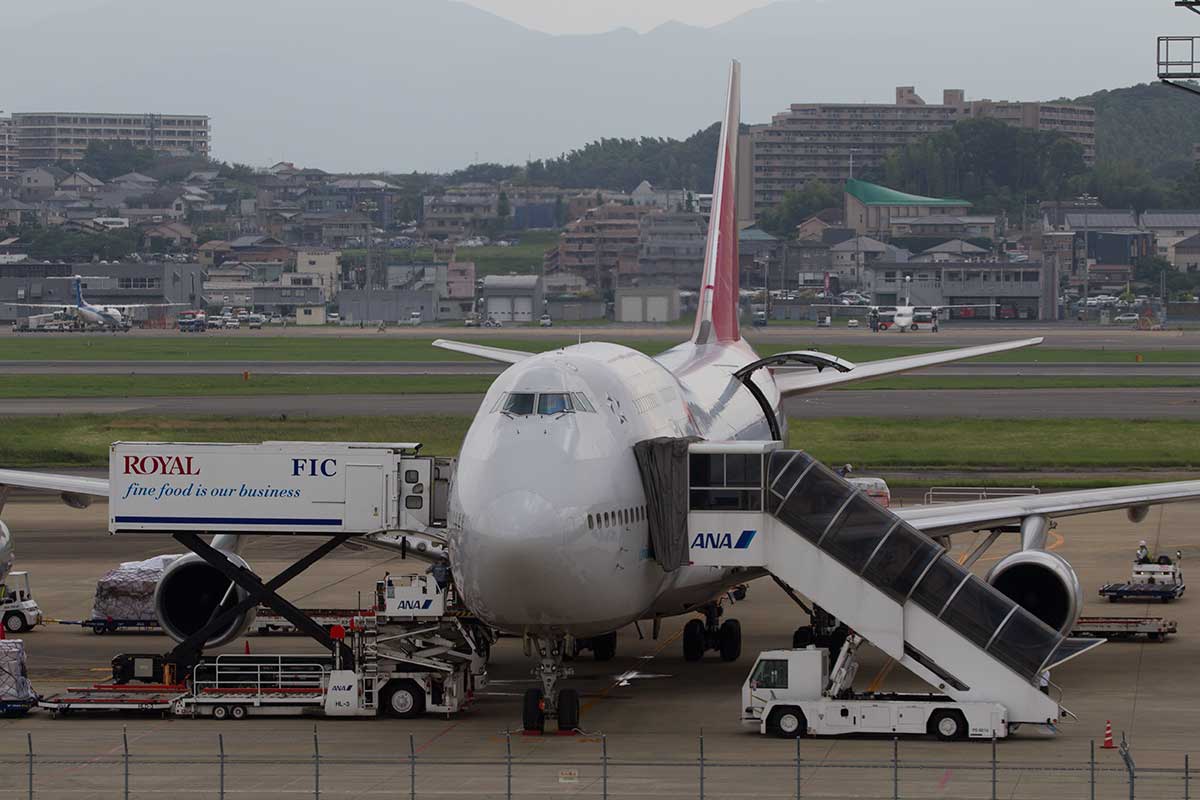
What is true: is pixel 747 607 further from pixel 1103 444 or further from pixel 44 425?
pixel 44 425

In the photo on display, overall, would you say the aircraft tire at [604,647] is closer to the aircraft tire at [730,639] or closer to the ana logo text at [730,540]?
the aircraft tire at [730,639]

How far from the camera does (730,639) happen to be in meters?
40.0

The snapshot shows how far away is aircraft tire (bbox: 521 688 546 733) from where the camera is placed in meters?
32.0

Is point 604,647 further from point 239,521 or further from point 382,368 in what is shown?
point 382,368

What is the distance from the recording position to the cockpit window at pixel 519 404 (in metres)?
31.7

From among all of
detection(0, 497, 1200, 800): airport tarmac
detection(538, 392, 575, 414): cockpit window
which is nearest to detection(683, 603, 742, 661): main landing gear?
detection(0, 497, 1200, 800): airport tarmac

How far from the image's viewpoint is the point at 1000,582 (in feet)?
123

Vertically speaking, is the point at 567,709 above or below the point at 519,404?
below

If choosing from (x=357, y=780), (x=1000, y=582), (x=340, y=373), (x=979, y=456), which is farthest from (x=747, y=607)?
(x=340, y=373)

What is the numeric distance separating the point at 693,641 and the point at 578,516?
1062 cm

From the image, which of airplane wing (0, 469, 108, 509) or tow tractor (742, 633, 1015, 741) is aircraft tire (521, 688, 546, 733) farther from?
airplane wing (0, 469, 108, 509)

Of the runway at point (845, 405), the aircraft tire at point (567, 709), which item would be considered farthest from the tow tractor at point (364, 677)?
the runway at point (845, 405)

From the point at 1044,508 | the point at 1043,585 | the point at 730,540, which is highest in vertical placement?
the point at 730,540

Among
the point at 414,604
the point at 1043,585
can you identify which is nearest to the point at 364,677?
the point at 414,604
